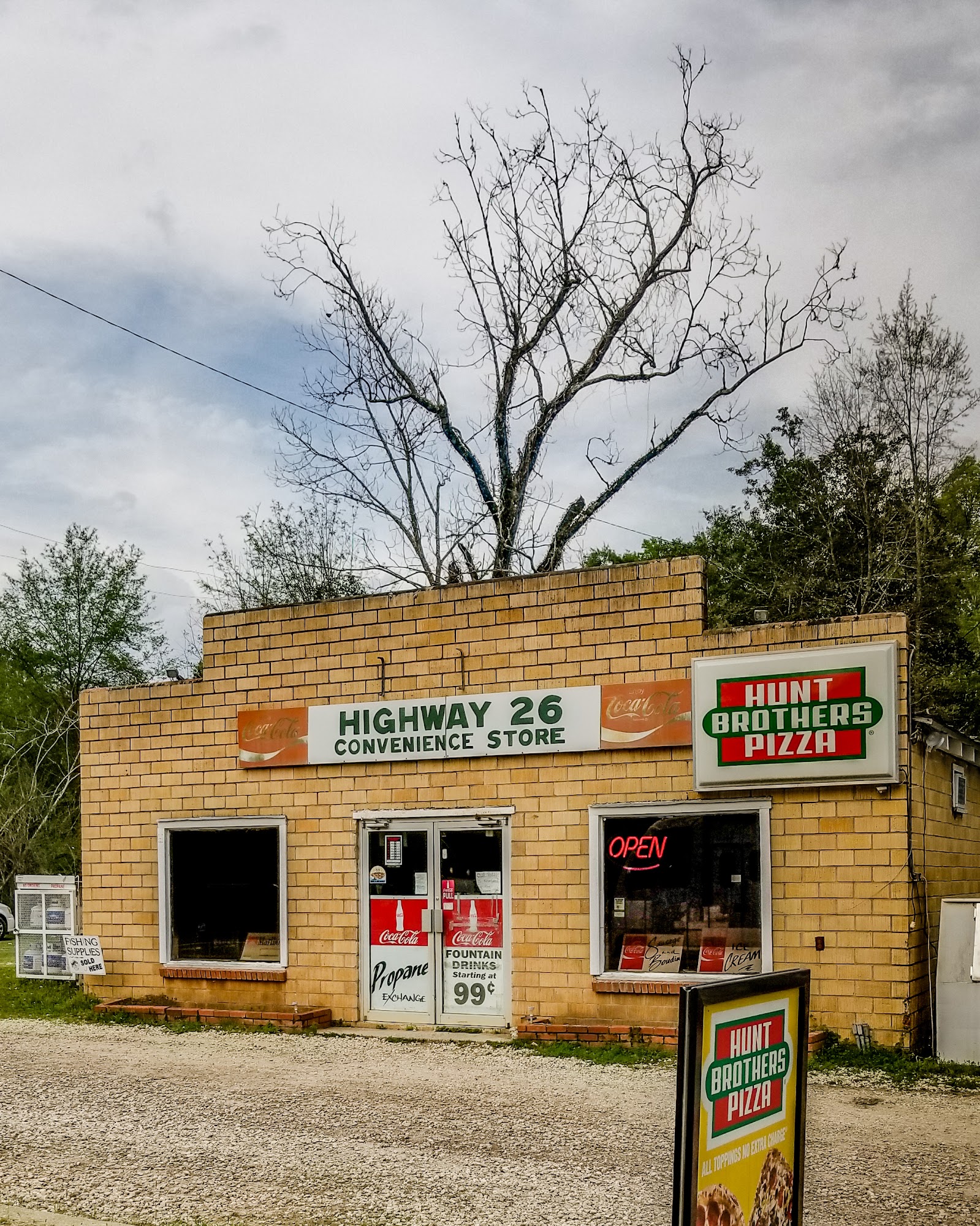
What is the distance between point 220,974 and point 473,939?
300cm

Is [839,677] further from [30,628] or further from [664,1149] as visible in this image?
[30,628]

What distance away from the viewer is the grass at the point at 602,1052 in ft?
38.0

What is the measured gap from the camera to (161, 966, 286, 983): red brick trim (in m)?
14.2

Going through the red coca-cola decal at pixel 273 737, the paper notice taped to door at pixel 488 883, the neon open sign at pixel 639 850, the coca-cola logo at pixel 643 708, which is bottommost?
the paper notice taped to door at pixel 488 883

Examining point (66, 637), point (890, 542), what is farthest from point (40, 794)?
point (890, 542)

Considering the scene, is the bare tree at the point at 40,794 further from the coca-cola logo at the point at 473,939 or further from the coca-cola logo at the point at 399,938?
the coca-cola logo at the point at 473,939

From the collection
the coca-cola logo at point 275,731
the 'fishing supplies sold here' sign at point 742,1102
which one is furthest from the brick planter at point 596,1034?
the 'fishing supplies sold here' sign at point 742,1102

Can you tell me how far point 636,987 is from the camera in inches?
487

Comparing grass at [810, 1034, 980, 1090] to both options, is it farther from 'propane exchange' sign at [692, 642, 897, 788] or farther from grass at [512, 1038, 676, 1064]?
'propane exchange' sign at [692, 642, 897, 788]

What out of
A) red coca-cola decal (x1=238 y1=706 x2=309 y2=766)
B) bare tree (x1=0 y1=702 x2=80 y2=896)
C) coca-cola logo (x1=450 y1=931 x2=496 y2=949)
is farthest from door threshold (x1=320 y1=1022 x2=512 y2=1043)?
bare tree (x1=0 y1=702 x2=80 y2=896)

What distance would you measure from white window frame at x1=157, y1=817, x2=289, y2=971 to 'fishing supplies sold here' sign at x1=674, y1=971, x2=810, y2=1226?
10011 mm

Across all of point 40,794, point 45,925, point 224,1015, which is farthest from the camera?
point 40,794

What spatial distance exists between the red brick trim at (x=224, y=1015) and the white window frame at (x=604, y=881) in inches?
119

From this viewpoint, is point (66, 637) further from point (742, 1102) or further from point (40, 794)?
point (742, 1102)
